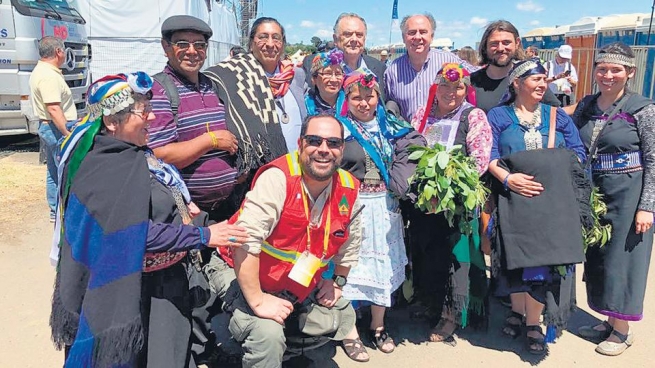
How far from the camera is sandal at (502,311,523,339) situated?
3.96 m

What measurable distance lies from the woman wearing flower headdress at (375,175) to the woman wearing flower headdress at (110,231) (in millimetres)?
1189

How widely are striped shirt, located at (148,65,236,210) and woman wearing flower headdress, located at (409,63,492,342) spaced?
4.69 ft

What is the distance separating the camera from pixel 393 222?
139 inches

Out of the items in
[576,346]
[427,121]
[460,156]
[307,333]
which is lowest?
[576,346]

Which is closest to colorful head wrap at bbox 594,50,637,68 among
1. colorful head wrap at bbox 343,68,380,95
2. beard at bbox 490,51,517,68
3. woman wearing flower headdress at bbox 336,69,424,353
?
beard at bbox 490,51,517,68

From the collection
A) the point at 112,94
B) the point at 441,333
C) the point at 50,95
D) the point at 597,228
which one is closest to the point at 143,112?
the point at 112,94

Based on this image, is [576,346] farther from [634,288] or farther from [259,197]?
[259,197]

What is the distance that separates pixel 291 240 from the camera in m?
2.90

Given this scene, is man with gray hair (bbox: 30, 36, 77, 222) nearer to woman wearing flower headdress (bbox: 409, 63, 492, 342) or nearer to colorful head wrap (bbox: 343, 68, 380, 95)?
colorful head wrap (bbox: 343, 68, 380, 95)

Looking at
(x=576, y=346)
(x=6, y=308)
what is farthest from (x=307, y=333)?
(x=6, y=308)

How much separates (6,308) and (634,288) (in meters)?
4.84

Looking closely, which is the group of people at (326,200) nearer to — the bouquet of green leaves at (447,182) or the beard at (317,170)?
the beard at (317,170)

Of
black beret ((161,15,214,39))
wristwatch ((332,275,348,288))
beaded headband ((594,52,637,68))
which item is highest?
black beret ((161,15,214,39))

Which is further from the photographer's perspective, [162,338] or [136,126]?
[162,338]
